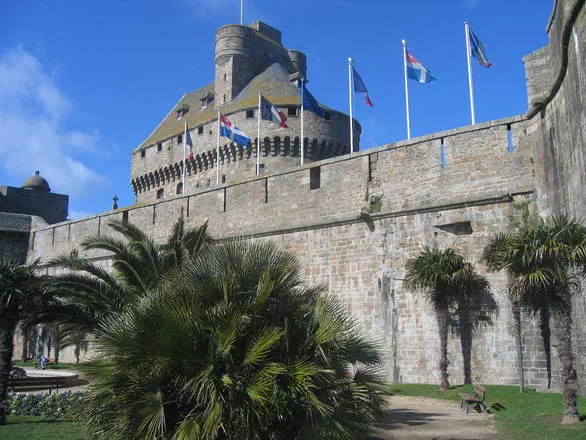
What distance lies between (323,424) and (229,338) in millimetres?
1169

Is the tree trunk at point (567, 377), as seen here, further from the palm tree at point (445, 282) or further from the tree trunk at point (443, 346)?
the tree trunk at point (443, 346)

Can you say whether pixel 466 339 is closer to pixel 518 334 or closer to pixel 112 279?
pixel 518 334

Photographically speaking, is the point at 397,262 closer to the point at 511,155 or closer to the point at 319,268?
the point at 319,268

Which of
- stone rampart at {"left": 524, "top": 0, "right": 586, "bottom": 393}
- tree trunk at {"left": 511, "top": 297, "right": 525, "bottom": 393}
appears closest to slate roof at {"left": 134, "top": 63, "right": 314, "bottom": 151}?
stone rampart at {"left": 524, "top": 0, "right": 586, "bottom": 393}

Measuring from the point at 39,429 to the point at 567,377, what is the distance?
780 centimetres

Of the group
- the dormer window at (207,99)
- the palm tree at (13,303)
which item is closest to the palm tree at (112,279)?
the palm tree at (13,303)

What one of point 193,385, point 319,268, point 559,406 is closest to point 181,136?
point 319,268

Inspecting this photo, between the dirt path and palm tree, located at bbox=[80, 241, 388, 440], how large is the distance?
2372 millimetres

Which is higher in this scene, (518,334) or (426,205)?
(426,205)

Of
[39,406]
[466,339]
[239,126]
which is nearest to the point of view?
[39,406]

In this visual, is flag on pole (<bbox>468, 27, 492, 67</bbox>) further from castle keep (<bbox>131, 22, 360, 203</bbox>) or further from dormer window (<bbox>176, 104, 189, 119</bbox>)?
dormer window (<bbox>176, 104, 189, 119</bbox>)

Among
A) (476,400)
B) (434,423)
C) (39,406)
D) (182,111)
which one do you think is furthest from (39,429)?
(182,111)

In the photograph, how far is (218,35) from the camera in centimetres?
4128

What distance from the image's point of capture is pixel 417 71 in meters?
18.9
